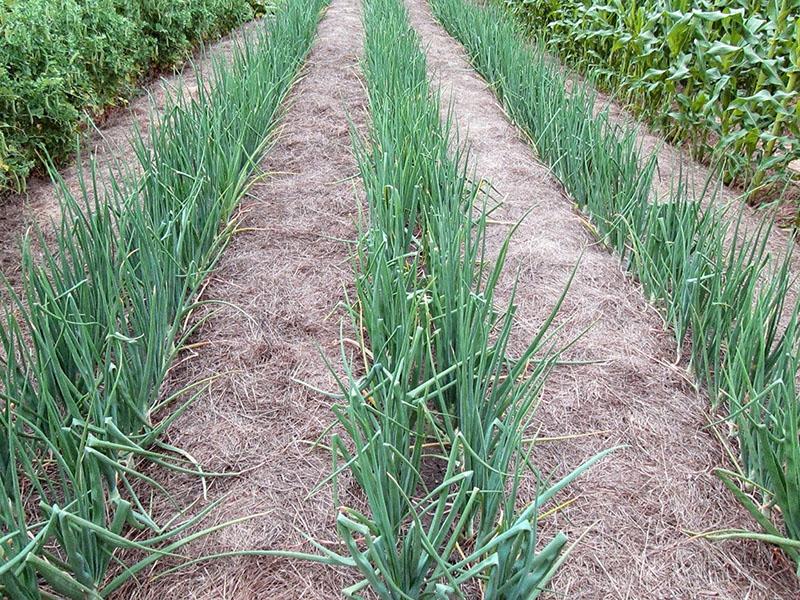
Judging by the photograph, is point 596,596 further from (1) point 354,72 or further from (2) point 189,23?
(2) point 189,23

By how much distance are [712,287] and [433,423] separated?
96cm

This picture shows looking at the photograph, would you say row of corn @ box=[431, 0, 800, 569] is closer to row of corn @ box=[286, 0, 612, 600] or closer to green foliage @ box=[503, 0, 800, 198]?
row of corn @ box=[286, 0, 612, 600]

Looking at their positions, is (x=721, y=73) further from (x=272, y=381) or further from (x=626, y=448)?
(x=272, y=381)

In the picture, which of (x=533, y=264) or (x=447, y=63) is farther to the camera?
(x=447, y=63)

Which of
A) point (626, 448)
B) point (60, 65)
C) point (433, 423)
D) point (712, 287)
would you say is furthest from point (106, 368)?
point (60, 65)

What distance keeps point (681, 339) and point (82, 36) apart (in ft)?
10.6

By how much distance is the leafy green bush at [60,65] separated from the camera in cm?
258

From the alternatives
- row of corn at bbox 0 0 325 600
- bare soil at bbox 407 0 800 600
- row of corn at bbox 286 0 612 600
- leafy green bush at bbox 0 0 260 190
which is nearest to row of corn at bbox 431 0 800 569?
bare soil at bbox 407 0 800 600

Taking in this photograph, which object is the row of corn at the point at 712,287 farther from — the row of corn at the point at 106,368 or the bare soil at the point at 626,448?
the row of corn at the point at 106,368

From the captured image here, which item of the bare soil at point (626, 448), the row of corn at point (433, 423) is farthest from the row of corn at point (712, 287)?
the row of corn at point (433, 423)

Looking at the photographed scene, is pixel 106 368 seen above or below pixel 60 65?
below

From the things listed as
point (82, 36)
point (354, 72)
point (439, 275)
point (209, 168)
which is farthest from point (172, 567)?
point (354, 72)

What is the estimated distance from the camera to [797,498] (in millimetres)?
1084

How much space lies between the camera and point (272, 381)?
1671 mm
